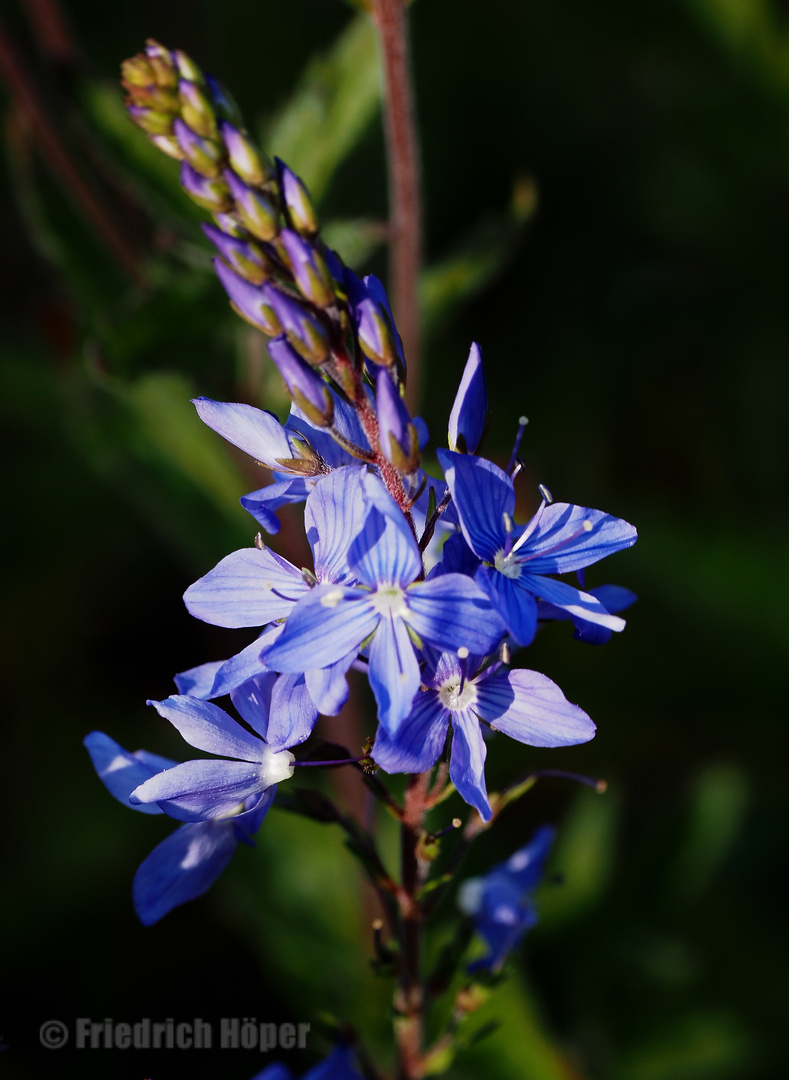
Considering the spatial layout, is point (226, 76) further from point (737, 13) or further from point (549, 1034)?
point (549, 1034)

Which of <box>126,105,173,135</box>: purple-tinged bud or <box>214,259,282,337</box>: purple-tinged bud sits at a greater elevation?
<box>126,105,173,135</box>: purple-tinged bud

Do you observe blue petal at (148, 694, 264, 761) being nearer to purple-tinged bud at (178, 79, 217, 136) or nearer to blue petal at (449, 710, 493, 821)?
blue petal at (449, 710, 493, 821)

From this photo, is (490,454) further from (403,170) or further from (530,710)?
(530,710)

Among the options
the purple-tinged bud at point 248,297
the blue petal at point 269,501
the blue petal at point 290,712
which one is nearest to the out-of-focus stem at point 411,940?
the blue petal at point 290,712

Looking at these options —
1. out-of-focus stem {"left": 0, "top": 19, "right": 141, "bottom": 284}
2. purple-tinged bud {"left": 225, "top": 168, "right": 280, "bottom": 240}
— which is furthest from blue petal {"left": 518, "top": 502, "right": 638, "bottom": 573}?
out-of-focus stem {"left": 0, "top": 19, "right": 141, "bottom": 284}

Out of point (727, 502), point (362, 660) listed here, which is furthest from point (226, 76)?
point (362, 660)
